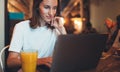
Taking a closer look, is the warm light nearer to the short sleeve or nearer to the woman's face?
the woman's face

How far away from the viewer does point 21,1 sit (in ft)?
9.32

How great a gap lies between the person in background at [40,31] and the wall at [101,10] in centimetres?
185

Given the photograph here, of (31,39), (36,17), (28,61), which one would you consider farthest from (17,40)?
(28,61)

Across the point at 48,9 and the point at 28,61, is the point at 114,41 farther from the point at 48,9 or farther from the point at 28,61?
the point at 28,61

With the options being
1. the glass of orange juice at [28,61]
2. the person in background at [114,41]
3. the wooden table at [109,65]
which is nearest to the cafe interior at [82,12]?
the person in background at [114,41]

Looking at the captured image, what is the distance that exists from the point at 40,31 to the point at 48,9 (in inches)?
5.9

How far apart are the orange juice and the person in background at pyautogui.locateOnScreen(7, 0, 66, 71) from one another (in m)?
0.33

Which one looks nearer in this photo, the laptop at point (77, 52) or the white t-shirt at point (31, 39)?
the laptop at point (77, 52)

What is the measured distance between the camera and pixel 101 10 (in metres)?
3.49

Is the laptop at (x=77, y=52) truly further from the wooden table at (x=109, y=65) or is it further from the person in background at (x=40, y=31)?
the person in background at (x=40, y=31)

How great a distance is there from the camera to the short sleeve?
1.46 m

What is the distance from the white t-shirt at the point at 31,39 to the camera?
1464 mm

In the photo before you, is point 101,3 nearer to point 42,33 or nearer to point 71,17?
point 71,17

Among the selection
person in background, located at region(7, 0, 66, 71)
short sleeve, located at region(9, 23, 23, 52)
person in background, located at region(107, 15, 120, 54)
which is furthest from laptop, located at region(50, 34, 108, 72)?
person in background, located at region(107, 15, 120, 54)
